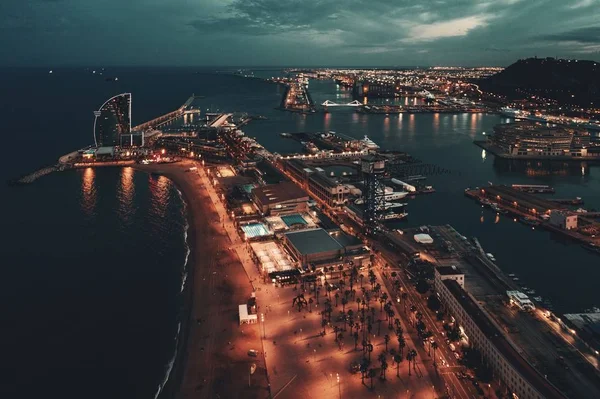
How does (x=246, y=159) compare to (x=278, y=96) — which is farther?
(x=278, y=96)

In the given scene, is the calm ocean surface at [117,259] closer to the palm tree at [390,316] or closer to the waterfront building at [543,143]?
the waterfront building at [543,143]

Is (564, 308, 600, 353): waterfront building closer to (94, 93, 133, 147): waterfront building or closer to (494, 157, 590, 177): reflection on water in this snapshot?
(494, 157, 590, 177): reflection on water

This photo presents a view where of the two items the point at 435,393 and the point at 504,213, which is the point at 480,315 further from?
the point at 504,213

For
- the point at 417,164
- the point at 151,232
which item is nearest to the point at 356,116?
the point at 417,164

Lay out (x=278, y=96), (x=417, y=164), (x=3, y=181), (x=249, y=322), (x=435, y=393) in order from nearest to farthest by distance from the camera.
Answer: (x=435, y=393)
(x=249, y=322)
(x=3, y=181)
(x=417, y=164)
(x=278, y=96)

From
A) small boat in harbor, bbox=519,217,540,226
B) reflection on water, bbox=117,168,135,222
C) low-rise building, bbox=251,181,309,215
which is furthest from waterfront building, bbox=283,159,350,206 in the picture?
reflection on water, bbox=117,168,135,222

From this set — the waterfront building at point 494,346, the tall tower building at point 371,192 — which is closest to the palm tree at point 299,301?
the waterfront building at point 494,346
